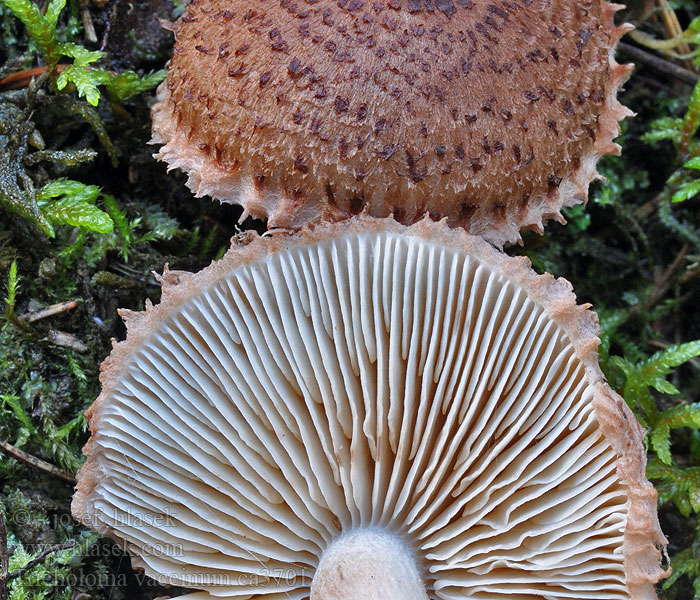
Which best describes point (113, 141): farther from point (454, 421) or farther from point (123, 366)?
point (454, 421)

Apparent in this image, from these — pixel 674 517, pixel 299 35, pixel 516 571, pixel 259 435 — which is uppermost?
pixel 299 35

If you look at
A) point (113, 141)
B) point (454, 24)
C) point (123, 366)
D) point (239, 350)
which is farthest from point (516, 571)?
point (113, 141)

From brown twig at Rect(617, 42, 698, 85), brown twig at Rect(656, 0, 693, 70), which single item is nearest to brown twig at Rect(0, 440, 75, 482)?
brown twig at Rect(617, 42, 698, 85)

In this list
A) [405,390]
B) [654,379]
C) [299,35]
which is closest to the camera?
[405,390]

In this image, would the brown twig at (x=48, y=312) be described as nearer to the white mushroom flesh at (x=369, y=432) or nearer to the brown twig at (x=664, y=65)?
the white mushroom flesh at (x=369, y=432)

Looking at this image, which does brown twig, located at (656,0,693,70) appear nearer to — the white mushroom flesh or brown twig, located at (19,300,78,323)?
the white mushroom flesh

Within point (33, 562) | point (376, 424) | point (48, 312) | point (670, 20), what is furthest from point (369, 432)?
point (670, 20)
